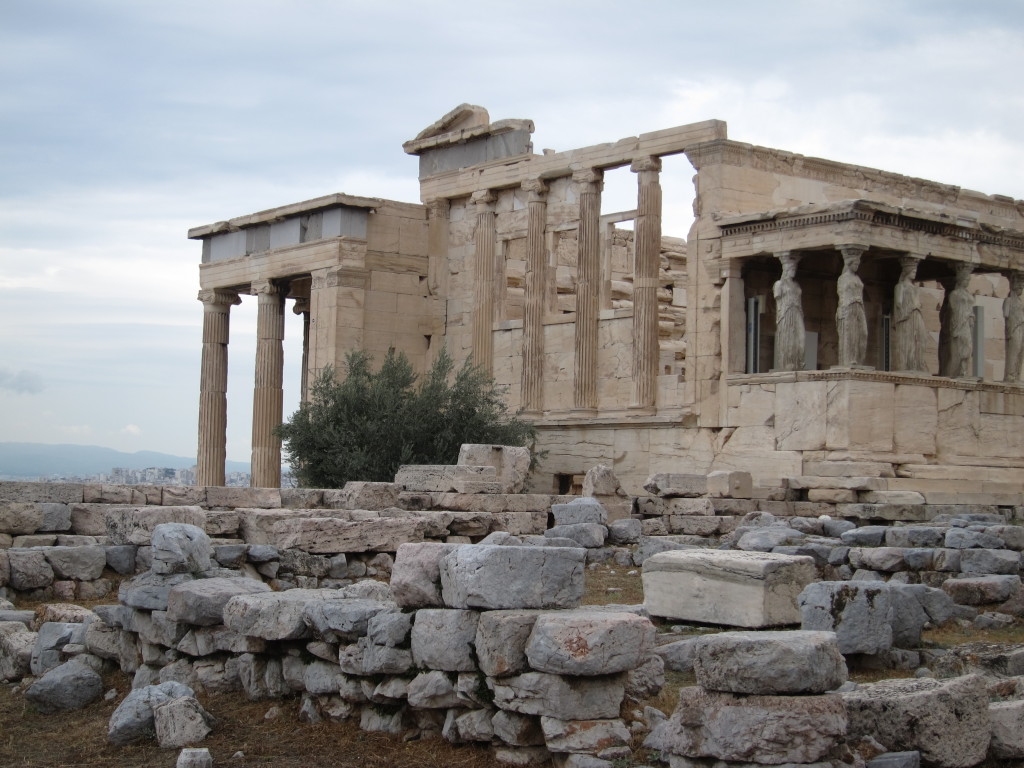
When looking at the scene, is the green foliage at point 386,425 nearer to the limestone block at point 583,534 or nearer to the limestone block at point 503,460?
the limestone block at point 503,460

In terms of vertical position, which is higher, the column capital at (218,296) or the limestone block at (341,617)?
the column capital at (218,296)

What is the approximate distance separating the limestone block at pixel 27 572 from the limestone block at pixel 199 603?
337 cm

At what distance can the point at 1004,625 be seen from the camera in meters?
10.6

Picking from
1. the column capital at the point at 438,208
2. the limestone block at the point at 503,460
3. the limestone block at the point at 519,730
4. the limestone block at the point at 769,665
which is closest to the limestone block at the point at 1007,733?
the limestone block at the point at 769,665

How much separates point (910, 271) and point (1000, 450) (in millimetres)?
2749

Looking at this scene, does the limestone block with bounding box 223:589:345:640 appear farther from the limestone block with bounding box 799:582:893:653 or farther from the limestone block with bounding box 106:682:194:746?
the limestone block with bounding box 799:582:893:653

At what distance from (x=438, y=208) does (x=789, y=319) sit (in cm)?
820

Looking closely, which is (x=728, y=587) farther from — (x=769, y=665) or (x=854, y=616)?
(x=769, y=665)

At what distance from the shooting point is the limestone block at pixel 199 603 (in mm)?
8461

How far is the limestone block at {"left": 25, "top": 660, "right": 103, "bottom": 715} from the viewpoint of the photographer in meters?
8.34

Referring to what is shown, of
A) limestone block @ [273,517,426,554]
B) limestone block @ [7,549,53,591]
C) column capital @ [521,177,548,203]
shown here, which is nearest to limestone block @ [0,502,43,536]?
limestone block @ [7,549,53,591]

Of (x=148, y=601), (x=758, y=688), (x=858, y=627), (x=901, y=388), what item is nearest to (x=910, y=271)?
(x=901, y=388)

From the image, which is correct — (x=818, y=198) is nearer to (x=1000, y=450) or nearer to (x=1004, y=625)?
(x=1000, y=450)

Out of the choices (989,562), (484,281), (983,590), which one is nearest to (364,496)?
(989,562)
